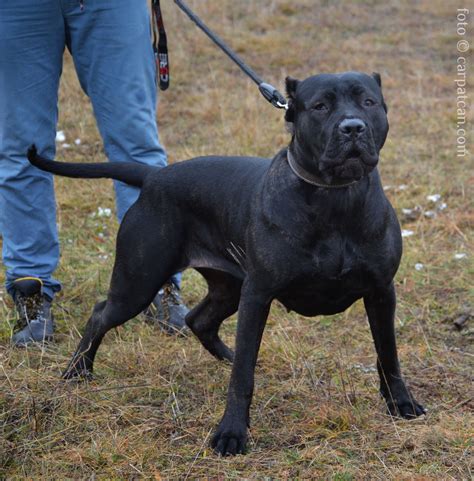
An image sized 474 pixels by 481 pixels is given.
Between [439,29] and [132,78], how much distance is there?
7267 millimetres

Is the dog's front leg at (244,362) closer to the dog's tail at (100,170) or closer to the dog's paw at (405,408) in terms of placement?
the dog's paw at (405,408)

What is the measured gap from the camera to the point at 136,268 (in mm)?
3754

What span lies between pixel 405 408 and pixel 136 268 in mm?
1201

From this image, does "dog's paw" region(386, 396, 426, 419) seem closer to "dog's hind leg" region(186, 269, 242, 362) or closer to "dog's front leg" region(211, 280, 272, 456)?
"dog's front leg" region(211, 280, 272, 456)

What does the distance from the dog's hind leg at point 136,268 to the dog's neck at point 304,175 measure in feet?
2.28

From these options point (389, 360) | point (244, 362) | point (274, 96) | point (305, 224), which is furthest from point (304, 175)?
point (389, 360)

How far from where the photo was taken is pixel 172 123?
8211 mm

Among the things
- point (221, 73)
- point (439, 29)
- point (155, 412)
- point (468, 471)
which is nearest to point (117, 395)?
point (155, 412)

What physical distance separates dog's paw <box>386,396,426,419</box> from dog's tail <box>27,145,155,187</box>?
1.38m

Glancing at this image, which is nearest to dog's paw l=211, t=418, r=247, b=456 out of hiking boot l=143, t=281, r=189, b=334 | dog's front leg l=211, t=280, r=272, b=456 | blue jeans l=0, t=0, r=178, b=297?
dog's front leg l=211, t=280, r=272, b=456

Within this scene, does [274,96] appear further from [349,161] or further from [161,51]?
[161,51]

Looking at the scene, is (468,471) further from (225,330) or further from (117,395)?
(225,330)

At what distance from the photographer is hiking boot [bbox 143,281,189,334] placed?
455 cm

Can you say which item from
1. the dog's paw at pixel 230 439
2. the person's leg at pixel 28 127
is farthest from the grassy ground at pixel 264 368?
the person's leg at pixel 28 127
